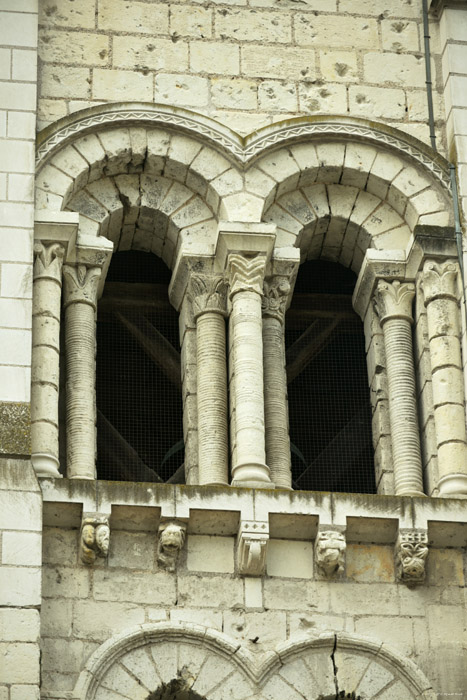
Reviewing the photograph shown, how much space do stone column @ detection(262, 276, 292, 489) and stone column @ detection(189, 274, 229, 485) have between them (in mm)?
326

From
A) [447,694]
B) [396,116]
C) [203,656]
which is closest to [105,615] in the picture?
[203,656]

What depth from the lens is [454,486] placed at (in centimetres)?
1755

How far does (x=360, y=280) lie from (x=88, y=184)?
2226mm

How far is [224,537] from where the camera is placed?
1716 centimetres

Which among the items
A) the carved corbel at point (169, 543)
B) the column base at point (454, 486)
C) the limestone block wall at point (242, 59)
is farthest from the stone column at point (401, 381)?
the carved corbel at point (169, 543)

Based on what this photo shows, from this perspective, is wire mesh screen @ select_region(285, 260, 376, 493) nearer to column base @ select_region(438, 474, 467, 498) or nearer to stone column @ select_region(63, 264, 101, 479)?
column base @ select_region(438, 474, 467, 498)

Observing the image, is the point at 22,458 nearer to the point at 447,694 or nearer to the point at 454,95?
the point at 447,694

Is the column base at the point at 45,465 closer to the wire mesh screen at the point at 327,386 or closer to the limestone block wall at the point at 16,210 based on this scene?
the limestone block wall at the point at 16,210

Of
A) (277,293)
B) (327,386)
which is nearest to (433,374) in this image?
(277,293)

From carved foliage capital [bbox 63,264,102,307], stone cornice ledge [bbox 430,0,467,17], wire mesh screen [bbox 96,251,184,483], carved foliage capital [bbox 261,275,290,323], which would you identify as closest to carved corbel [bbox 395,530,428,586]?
carved foliage capital [bbox 261,275,290,323]

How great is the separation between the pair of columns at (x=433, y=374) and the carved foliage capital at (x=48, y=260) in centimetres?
245

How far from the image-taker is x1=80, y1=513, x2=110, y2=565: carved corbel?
16.8 metres

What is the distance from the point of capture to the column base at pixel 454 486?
1753cm

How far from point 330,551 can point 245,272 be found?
2406 millimetres
